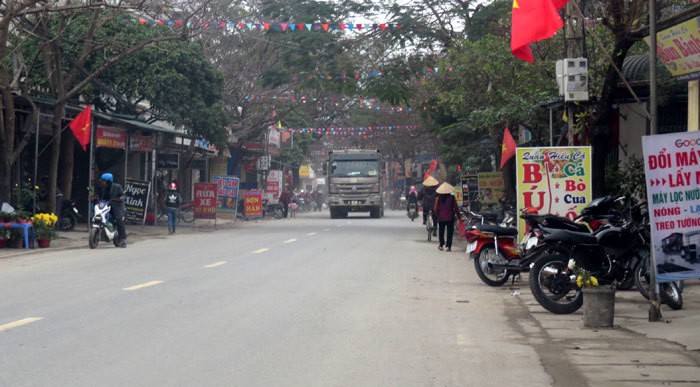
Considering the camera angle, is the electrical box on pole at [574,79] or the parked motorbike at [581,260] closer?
the parked motorbike at [581,260]

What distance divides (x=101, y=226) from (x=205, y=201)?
43.1 ft

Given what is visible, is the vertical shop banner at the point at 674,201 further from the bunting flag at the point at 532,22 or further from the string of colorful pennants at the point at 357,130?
the string of colorful pennants at the point at 357,130

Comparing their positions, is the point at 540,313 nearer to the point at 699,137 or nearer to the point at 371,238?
the point at 699,137

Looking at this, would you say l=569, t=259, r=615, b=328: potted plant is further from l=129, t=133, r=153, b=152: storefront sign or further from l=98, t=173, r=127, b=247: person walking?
l=129, t=133, r=153, b=152: storefront sign

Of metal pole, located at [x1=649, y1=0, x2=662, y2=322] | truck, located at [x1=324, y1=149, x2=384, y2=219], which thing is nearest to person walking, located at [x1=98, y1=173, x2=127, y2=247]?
metal pole, located at [x1=649, y1=0, x2=662, y2=322]

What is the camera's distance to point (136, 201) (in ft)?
95.4

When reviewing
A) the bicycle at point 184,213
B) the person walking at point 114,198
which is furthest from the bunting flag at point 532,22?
the bicycle at point 184,213

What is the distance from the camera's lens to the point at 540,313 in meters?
11.2

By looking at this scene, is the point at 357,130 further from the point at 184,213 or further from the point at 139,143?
the point at 139,143

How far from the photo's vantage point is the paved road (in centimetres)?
689

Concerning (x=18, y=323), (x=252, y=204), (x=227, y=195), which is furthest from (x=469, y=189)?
(x=18, y=323)

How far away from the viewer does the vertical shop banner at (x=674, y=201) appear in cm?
950

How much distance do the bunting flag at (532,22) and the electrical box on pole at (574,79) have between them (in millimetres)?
3313

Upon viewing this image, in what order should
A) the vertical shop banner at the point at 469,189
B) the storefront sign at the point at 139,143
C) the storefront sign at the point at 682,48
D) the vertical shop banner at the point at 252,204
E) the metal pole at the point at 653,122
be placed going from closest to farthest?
the metal pole at the point at 653,122
the storefront sign at the point at 682,48
the vertical shop banner at the point at 469,189
the storefront sign at the point at 139,143
the vertical shop banner at the point at 252,204
